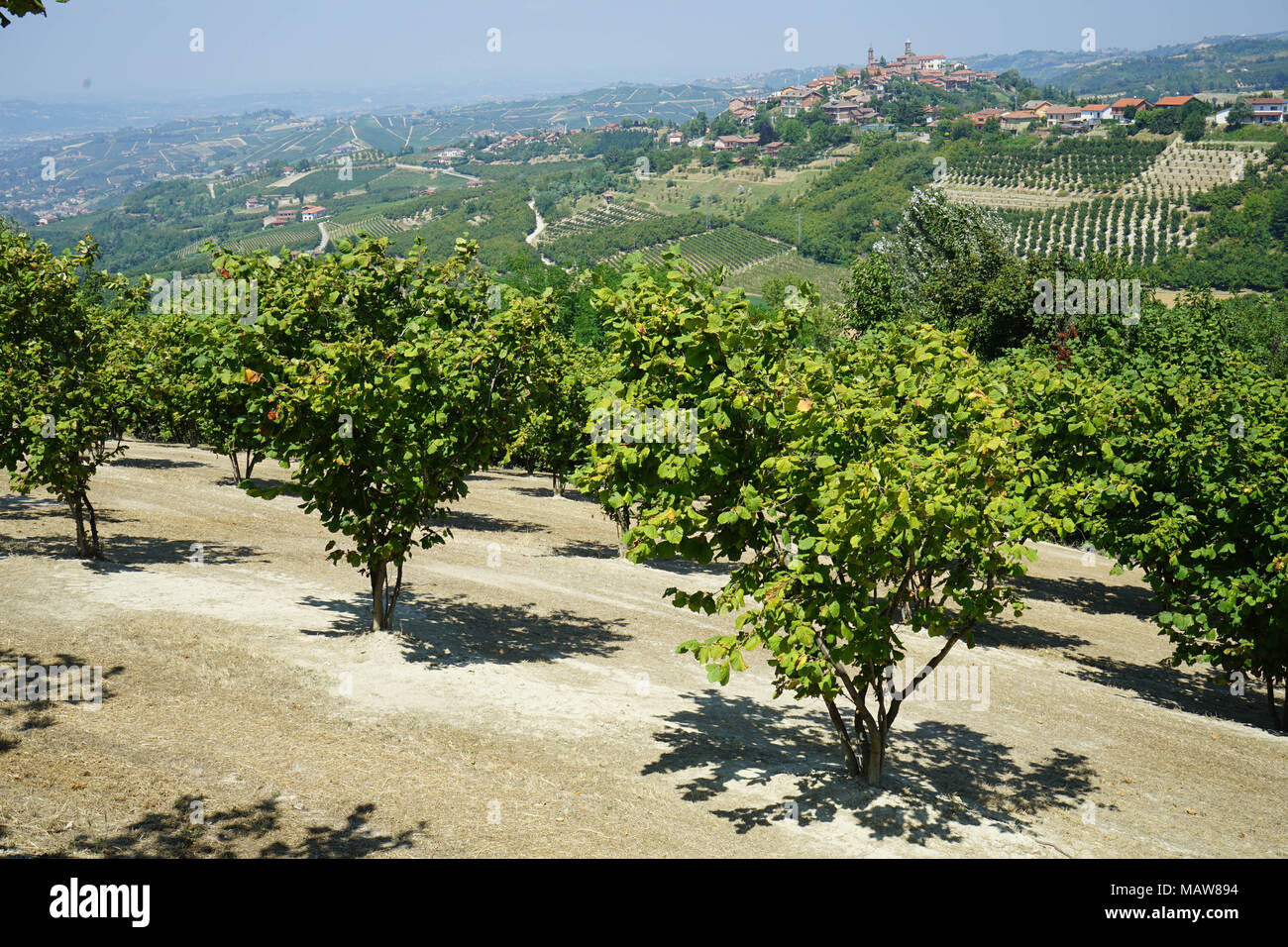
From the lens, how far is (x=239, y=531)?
21719 mm

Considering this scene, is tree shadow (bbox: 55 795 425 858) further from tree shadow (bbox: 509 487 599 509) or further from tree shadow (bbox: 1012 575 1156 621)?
tree shadow (bbox: 509 487 599 509)

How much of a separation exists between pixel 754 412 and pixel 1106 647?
1500cm

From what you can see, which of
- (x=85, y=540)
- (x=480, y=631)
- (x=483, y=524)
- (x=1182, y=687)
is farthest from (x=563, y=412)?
(x=1182, y=687)

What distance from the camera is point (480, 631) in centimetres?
1549

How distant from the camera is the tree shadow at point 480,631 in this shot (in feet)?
46.0

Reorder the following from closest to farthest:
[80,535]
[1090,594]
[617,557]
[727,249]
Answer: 1. [80,535]
2. [617,557]
3. [1090,594]
4. [727,249]

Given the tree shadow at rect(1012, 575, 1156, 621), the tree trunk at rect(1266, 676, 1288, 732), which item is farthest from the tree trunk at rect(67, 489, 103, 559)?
the tree shadow at rect(1012, 575, 1156, 621)

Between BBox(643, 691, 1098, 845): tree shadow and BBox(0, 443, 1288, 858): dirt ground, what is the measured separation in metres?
0.05

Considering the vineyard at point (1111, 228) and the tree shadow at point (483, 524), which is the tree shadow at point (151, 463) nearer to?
the tree shadow at point (483, 524)

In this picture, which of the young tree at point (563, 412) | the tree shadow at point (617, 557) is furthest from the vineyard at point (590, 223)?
the tree shadow at point (617, 557)

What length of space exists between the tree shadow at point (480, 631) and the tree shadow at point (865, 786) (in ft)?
9.63

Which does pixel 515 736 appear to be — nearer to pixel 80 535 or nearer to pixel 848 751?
pixel 848 751

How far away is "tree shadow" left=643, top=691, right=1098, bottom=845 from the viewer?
9.45m

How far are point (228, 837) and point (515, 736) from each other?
12.0ft
